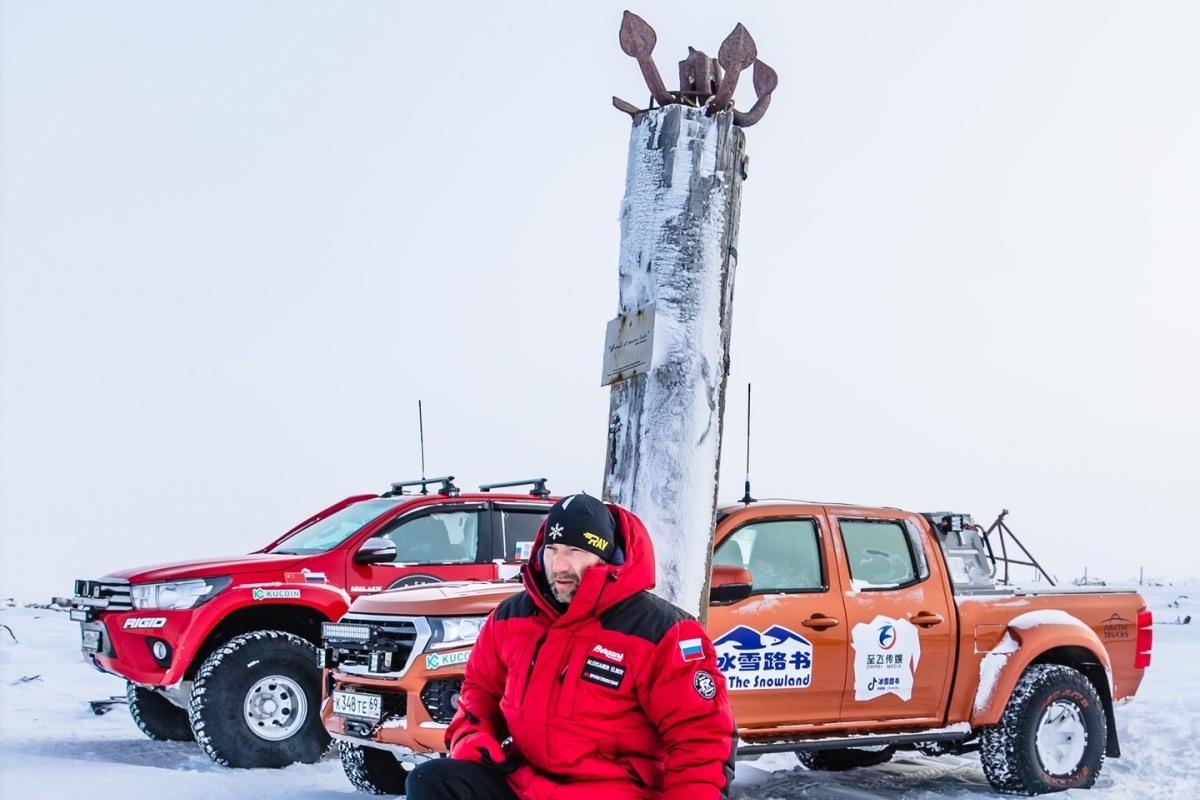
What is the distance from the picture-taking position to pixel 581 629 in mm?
3529

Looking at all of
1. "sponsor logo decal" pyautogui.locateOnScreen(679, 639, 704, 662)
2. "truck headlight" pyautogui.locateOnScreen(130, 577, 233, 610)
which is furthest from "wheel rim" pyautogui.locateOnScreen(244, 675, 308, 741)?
"sponsor logo decal" pyautogui.locateOnScreen(679, 639, 704, 662)

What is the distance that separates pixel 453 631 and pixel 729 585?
1422mm

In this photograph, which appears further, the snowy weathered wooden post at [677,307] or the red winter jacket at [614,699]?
the snowy weathered wooden post at [677,307]

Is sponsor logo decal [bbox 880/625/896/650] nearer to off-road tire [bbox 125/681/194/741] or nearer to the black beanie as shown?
the black beanie

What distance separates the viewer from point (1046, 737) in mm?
7633

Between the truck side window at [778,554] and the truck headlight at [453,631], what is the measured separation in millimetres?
1474

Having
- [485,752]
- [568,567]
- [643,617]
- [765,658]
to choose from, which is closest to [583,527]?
[568,567]

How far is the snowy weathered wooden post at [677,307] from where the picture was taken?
4.14 meters

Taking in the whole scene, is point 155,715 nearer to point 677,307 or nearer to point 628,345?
point 628,345

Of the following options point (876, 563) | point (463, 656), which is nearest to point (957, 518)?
point (876, 563)

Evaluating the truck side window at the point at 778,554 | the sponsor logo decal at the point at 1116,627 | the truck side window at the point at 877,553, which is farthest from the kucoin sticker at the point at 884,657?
the sponsor logo decal at the point at 1116,627

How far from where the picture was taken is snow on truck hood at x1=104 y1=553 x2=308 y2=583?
8.34 m

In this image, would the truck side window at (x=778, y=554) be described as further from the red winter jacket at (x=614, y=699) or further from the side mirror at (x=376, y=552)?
the red winter jacket at (x=614, y=699)

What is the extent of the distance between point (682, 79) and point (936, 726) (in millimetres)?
4617
